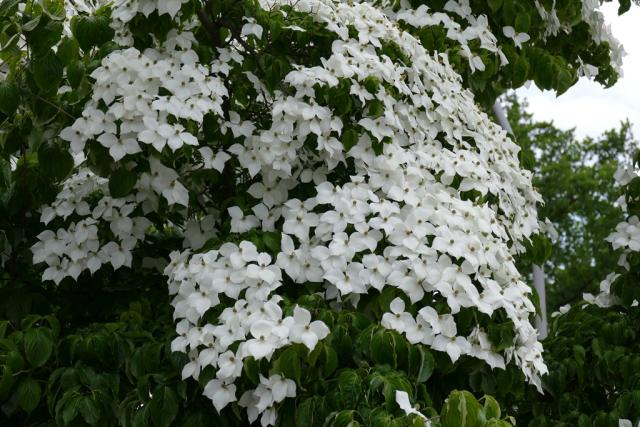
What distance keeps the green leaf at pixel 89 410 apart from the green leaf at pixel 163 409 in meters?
0.15

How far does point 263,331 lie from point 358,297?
322 mm

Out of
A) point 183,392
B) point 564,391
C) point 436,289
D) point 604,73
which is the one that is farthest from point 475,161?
point 604,73

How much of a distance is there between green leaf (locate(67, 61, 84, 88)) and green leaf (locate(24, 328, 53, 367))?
68 cm

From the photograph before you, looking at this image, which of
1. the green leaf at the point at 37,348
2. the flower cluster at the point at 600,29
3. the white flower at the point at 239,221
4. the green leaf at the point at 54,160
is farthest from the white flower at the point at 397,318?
the flower cluster at the point at 600,29

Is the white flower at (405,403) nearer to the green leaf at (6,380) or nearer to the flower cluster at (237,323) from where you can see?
the flower cluster at (237,323)

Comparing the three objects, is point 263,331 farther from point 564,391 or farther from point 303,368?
point 564,391

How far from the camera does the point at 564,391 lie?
11.2 ft

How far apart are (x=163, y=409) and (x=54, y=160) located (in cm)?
79

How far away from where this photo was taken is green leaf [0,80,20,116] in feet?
9.12

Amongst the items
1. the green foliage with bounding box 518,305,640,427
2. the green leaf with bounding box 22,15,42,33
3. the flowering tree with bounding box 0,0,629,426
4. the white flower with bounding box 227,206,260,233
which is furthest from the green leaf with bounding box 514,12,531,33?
the green leaf with bounding box 22,15,42,33

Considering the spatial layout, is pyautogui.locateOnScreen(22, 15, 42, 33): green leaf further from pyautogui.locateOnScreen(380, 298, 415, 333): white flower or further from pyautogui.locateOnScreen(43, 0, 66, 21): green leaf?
pyautogui.locateOnScreen(380, 298, 415, 333): white flower

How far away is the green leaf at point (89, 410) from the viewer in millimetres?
2605

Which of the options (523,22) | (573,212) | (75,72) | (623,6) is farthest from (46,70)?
(573,212)

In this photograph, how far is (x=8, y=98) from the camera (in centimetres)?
279
